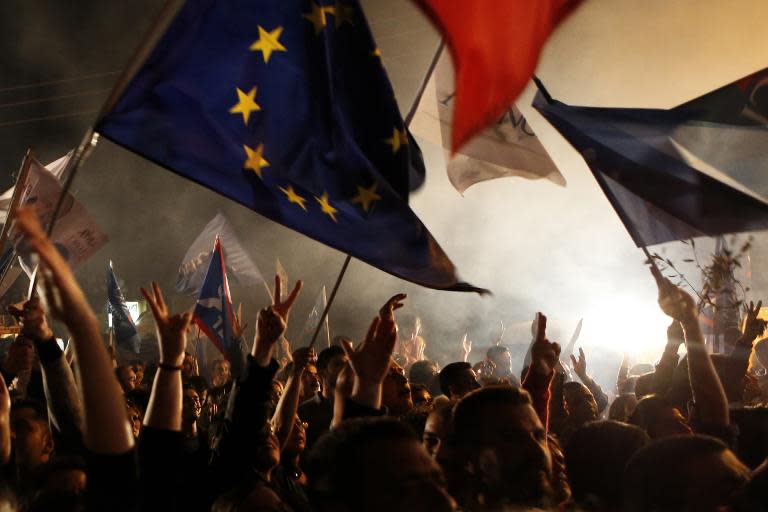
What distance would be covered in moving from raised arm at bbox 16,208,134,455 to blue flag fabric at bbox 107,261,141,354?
23.3ft

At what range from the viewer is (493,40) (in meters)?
3.39

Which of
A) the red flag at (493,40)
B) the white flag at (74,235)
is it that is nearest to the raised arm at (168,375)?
the red flag at (493,40)

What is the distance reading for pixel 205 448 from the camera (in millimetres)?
2955

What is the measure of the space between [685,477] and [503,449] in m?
0.49

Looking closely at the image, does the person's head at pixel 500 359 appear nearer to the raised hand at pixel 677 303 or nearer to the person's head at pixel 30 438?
the raised hand at pixel 677 303

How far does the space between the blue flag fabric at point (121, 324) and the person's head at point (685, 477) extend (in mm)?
7263

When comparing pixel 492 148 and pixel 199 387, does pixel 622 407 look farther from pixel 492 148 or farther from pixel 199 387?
pixel 199 387

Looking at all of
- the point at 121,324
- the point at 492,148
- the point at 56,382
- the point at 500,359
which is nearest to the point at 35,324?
the point at 56,382

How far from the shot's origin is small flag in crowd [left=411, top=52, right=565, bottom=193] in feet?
15.4

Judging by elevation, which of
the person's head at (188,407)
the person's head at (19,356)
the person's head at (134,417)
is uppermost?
the person's head at (19,356)

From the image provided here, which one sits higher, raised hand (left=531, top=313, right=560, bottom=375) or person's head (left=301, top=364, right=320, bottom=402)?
raised hand (left=531, top=313, right=560, bottom=375)

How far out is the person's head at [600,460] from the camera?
2.62 m

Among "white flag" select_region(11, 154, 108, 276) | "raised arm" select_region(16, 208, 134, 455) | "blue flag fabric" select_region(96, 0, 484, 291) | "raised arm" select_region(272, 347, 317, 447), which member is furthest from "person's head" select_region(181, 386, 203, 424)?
"white flag" select_region(11, 154, 108, 276)

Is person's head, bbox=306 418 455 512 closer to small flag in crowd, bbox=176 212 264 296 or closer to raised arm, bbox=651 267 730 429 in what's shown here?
raised arm, bbox=651 267 730 429
